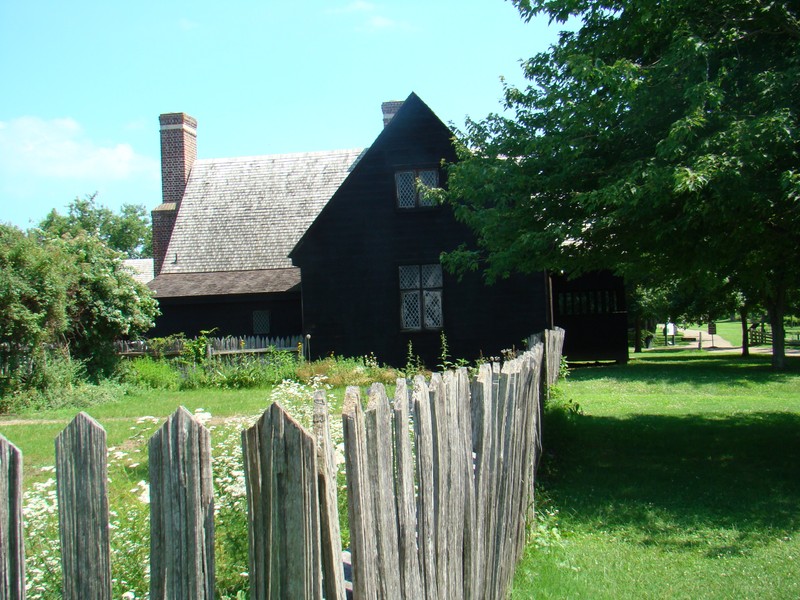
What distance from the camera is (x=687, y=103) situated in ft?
27.8

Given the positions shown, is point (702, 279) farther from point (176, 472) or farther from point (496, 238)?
point (176, 472)

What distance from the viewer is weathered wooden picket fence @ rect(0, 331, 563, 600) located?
2055mm

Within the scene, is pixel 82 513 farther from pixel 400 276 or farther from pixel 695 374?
pixel 695 374

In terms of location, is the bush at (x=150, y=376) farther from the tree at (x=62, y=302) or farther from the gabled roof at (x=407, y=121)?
the gabled roof at (x=407, y=121)

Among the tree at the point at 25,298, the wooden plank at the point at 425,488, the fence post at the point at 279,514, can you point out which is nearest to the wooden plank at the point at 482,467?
the wooden plank at the point at 425,488

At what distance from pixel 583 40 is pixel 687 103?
2.25 metres

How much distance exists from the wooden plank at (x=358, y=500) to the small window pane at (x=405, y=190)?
19.2 meters

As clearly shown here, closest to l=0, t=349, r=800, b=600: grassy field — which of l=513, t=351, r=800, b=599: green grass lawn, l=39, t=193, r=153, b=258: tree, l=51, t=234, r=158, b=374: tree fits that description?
l=513, t=351, r=800, b=599: green grass lawn

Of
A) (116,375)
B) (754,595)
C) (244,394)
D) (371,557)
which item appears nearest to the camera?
(371,557)

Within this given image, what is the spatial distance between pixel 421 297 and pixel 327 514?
19.4 metres

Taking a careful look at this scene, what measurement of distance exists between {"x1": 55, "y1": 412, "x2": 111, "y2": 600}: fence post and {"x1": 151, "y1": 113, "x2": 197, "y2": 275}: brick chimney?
1104 inches

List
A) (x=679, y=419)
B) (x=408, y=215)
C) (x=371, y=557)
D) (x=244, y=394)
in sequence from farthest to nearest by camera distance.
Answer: (x=408, y=215) < (x=244, y=394) < (x=679, y=419) < (x=371, y=557)

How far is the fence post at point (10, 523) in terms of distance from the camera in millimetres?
1978

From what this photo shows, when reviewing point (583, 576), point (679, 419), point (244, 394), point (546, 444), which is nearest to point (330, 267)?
point (244, 394)
